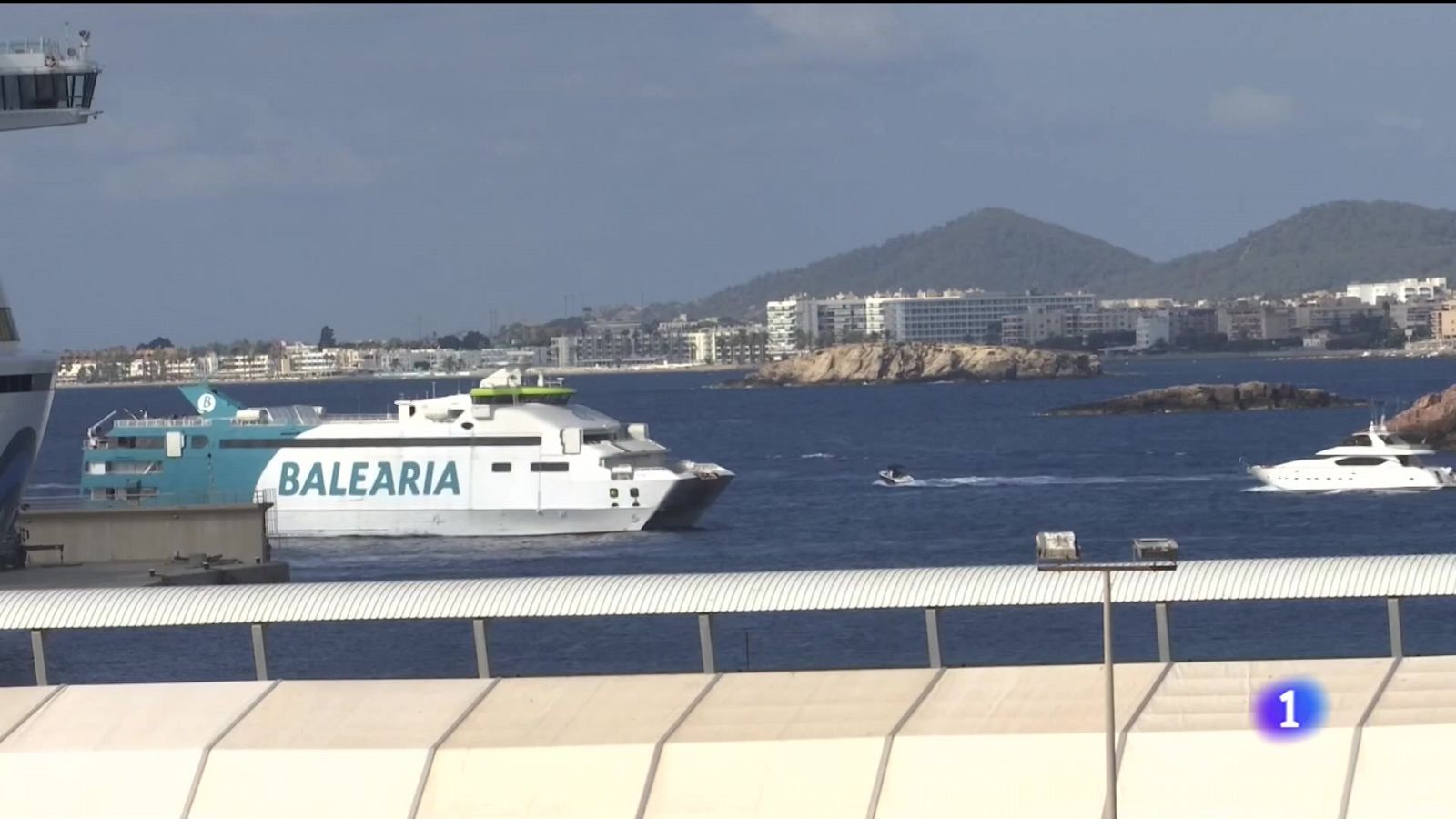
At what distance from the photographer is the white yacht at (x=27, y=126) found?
29.2 m

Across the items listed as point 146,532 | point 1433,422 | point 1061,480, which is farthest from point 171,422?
point 1433,422

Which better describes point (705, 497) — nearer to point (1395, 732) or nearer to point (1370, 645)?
point (1370, 645)

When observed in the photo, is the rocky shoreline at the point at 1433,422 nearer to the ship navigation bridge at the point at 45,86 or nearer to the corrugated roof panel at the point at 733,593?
the ship navigation bridge at the point at 45,86

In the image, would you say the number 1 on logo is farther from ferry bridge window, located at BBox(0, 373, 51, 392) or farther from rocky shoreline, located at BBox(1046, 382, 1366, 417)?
rocky shoreline, located at BBox(1046, 382, 1366, 417)

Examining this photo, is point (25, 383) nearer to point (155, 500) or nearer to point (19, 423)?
point (19, 423)

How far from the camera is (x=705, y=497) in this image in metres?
51.8

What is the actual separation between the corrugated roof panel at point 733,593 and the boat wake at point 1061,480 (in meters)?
50.3

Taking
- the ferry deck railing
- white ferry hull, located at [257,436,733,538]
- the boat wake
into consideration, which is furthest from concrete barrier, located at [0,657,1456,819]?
the boat wake

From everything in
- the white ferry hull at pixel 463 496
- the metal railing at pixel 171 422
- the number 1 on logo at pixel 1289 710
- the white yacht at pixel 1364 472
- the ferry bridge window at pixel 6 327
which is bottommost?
the white yacht at pixel 1364 472

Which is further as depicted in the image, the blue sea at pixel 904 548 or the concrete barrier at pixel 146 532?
the concrete barrier at pixel 146 532

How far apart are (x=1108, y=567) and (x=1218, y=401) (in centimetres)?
11501

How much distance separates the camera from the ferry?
51.9 m

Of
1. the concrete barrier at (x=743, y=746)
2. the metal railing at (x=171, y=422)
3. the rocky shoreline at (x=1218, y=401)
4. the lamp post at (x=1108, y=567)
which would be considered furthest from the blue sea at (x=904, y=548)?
the rocky shoreline at (x=1218, y=401)

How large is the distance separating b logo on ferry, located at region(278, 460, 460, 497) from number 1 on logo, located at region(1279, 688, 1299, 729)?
132ft
